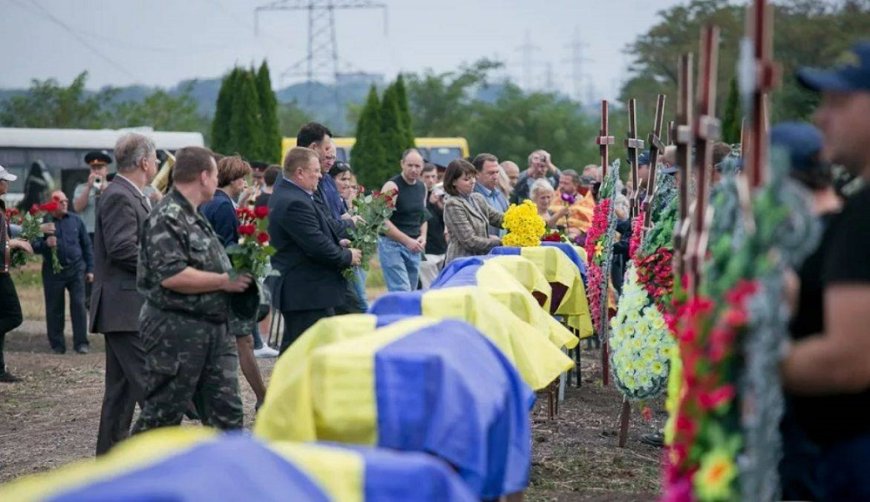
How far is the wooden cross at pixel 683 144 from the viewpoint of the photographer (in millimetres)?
6023

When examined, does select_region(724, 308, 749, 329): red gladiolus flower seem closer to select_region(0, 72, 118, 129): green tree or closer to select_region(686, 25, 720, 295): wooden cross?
select_region(686, 25, 720, 295): wooden cross

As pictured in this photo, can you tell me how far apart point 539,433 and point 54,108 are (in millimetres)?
48113

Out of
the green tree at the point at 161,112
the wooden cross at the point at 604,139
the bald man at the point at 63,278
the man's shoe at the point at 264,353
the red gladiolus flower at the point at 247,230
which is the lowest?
the man's shoe at the point at 264,353


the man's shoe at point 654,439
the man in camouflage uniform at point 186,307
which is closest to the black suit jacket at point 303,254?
the man in camouflage uniform at point 186,307

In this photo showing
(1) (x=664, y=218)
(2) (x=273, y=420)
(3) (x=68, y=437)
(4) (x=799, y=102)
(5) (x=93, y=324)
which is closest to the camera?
(2) (x=273, y=420)

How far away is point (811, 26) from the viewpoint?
189 ft

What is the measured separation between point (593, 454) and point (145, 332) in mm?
3888

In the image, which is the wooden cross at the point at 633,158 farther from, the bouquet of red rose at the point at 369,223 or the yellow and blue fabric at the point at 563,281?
the bouquet of red rose at the point at 369,223

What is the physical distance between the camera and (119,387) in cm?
922

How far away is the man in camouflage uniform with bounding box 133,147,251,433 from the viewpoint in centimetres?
759

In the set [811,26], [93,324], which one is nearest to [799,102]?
[811,26]

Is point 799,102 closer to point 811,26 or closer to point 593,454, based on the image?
point 811,26

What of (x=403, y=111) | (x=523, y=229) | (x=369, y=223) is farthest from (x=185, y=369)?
(x=403, y=111)

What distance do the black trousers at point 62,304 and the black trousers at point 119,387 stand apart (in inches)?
334
